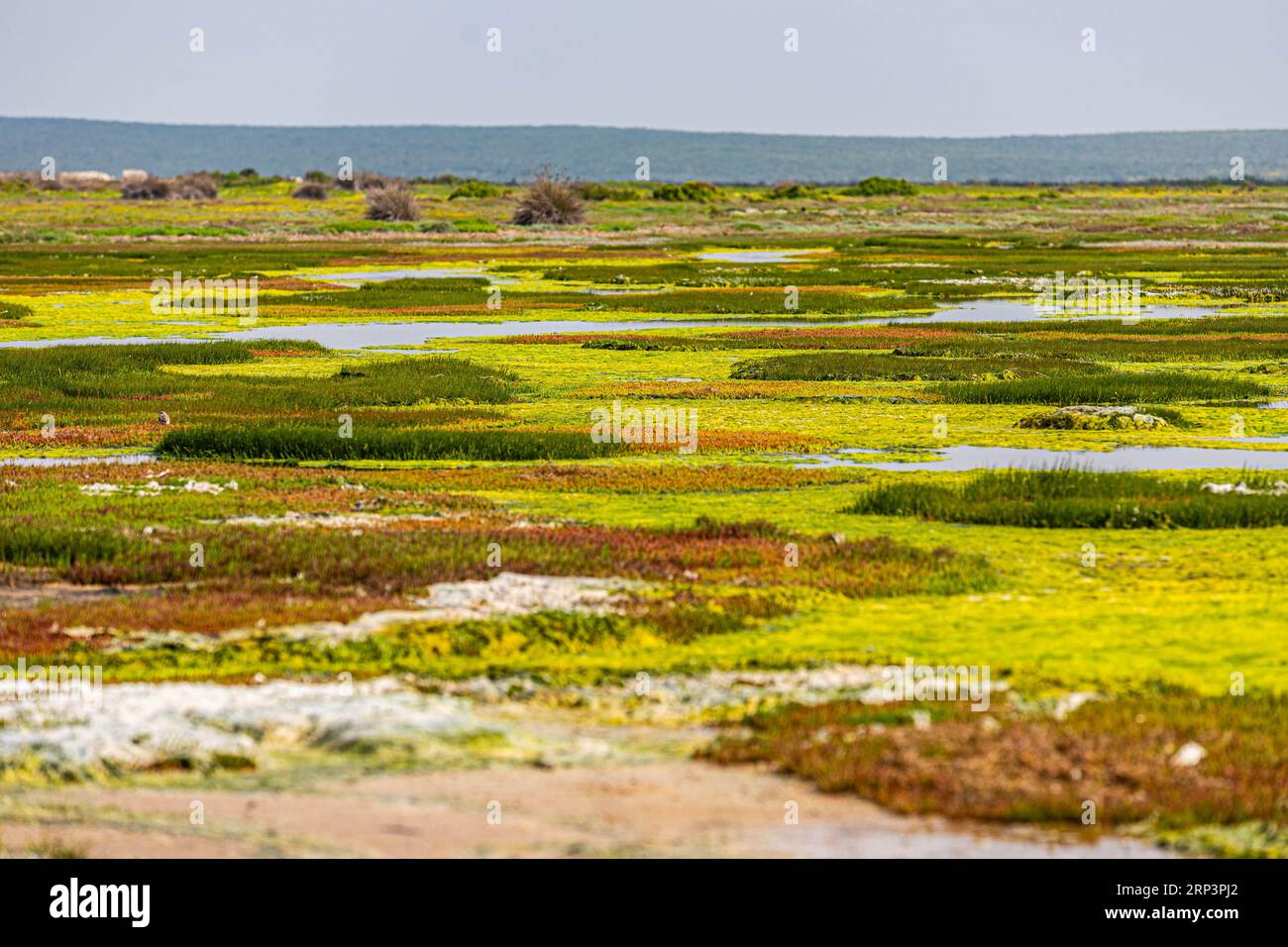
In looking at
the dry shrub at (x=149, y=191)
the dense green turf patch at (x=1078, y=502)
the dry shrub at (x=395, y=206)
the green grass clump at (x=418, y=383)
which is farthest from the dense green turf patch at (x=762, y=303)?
the dry shrub at (x=149, y=191)

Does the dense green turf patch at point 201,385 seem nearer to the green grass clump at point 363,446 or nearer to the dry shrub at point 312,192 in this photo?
the green grass clump at point 363,446

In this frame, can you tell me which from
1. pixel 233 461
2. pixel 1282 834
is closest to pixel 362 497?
pixel 233 461

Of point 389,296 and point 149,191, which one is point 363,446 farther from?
point 149,191

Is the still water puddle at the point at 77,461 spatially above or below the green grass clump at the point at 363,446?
below

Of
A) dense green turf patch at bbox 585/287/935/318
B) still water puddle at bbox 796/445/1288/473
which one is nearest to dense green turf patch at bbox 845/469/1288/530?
still water puddle at bbox 796/445/1288/473

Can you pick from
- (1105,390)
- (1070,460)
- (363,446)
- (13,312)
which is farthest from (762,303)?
(363,446)

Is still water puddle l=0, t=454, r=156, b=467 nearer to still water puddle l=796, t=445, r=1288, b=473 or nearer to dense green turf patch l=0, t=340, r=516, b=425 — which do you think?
dense green turf patch l=0, t=340, r=516, b=425

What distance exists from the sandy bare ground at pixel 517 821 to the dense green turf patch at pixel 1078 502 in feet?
33.8

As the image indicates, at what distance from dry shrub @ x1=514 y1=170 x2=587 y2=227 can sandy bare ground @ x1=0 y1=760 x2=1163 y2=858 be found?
119m

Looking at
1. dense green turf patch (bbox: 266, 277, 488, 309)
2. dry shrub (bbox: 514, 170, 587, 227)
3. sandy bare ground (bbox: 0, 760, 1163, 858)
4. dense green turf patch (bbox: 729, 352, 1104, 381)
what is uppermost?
dry shrub (bbox: 514, 170, 587, 227)

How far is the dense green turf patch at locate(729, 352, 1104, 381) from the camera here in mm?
38844

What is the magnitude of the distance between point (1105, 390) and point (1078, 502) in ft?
45.9

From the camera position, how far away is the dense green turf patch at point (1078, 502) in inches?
831
